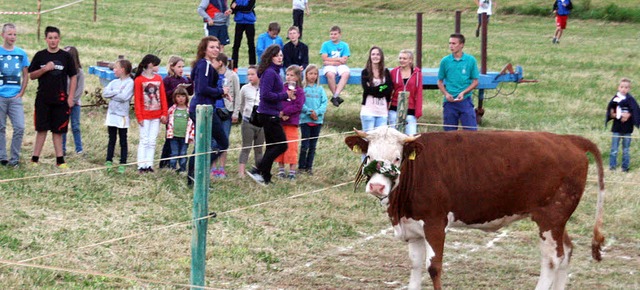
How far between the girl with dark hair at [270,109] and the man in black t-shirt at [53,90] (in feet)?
8.06

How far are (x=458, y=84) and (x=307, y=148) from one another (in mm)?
2322

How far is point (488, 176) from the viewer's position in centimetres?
876

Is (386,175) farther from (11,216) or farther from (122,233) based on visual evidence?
(11,216)

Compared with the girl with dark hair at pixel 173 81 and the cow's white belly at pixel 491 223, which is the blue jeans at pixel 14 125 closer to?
the girl with dark hair at pixel 173 81

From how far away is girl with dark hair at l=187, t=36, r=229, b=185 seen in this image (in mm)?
12422

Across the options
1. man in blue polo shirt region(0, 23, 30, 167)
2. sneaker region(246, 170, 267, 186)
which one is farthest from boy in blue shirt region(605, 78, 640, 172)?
man in blue polo shirt region(0, 23, 30, 167)

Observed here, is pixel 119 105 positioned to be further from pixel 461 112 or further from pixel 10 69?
pixel 461 112

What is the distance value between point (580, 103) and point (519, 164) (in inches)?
501

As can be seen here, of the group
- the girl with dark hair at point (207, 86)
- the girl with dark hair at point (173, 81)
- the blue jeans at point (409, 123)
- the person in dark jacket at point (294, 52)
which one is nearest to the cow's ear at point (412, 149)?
the blue jeans at point (409, 123)

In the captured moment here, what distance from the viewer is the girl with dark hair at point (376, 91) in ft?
45.3

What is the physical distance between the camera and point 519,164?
878 cm

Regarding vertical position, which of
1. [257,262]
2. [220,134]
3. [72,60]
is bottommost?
[257,262]

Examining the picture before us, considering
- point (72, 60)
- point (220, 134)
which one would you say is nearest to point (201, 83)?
point (220, 134)

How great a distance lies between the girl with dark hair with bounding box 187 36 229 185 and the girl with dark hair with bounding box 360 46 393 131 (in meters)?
2.20
